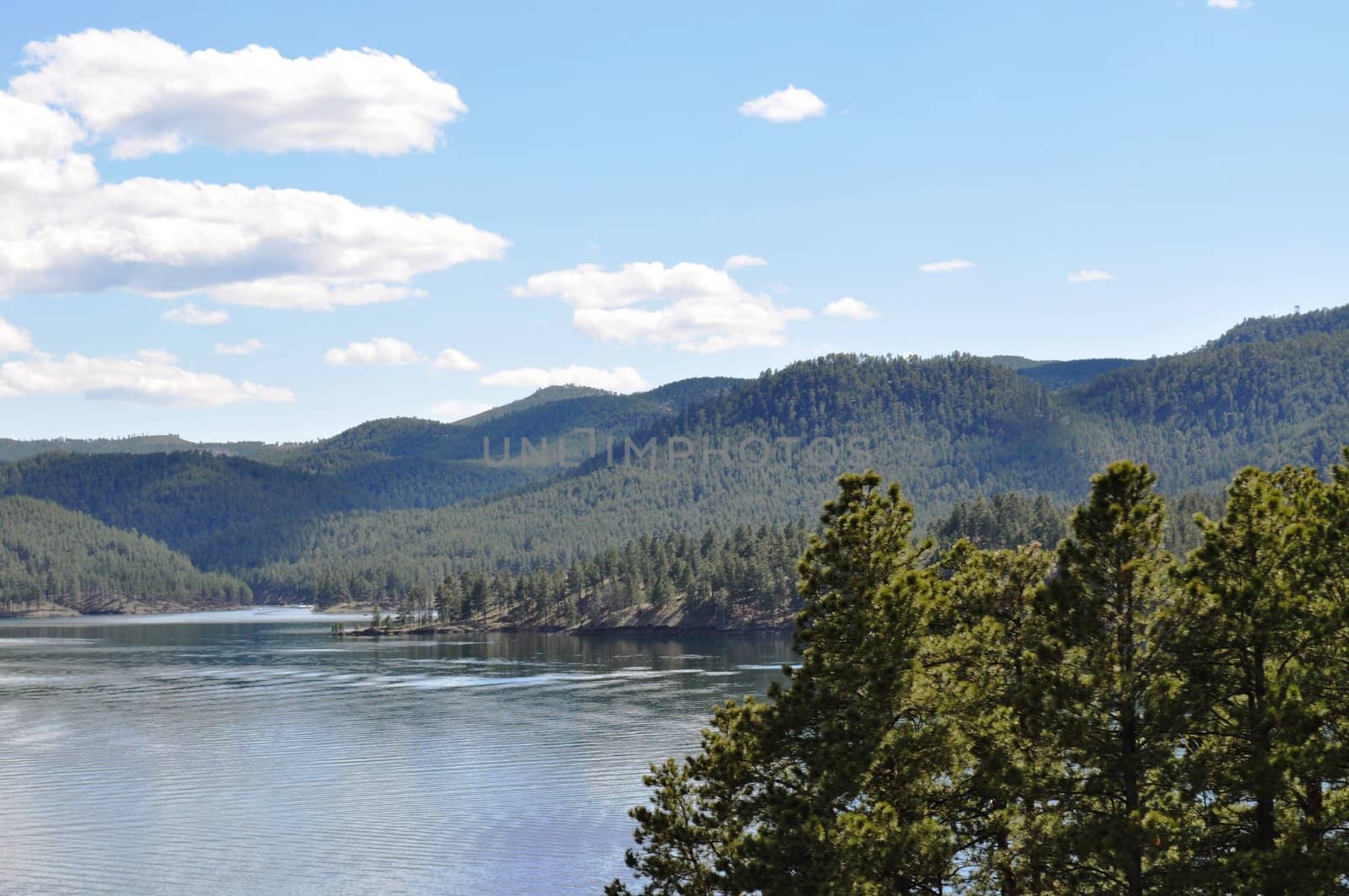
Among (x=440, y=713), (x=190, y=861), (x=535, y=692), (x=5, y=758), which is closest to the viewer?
(x=190, y=861)

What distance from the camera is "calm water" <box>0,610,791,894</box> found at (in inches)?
3066

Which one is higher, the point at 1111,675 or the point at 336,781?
the point at 1111,675

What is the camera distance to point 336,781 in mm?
107562

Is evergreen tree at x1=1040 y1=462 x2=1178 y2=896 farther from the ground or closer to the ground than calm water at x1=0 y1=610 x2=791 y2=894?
farther from the ground

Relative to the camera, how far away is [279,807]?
96.8 metres

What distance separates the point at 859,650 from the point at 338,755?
92221 mm

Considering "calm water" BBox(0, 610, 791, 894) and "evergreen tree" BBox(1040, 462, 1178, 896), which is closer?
"evergreen tree" BBox(1040, 462, 1178, 896)

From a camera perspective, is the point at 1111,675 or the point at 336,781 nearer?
the point at 1111,675

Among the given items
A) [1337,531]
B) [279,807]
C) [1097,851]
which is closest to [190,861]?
[279,807]

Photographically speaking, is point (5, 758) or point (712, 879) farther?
point (5, 758)

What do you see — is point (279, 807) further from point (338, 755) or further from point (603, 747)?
point (603, 747)

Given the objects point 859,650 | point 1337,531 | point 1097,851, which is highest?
point 1337,531

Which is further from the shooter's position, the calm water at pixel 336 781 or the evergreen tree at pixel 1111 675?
the calm water at pixel 336 781

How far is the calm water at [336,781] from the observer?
77875mm
